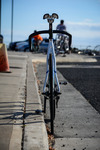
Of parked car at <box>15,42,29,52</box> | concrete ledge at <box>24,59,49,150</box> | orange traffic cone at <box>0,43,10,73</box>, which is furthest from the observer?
parked car at <box>15,42,29,52</box>

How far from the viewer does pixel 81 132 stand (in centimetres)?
530

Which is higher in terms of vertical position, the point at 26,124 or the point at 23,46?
the point at 23,46

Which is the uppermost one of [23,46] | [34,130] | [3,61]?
[23,46]

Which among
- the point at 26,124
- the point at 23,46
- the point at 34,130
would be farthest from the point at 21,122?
the point at 23,46

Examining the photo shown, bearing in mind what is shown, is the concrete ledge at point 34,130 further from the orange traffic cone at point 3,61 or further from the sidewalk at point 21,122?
the orange traffic cone at point 3,61

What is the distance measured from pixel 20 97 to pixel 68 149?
3184mm

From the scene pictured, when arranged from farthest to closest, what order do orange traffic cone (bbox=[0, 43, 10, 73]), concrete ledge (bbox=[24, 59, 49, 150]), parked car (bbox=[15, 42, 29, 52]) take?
parked car (bbox=[15, 42, 29, 52])
orange traffic cone (bbox=[0, 43, 10, 73])
concrete ledge (bbox=[24, 59, 49, 150])

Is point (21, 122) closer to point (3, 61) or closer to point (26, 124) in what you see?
point (26, 124)

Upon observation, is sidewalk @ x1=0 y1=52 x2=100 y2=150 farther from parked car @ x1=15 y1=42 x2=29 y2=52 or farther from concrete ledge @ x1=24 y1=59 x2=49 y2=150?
parked car @ x1=15 y1=42 x2=29 y2=52

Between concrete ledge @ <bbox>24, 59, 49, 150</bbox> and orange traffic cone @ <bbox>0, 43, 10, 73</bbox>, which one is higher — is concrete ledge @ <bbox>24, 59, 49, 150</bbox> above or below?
below

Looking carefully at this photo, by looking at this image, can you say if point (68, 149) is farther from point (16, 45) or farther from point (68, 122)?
point (16, 45)

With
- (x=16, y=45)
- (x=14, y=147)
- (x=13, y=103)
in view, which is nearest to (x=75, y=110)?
(x=13, y=103)

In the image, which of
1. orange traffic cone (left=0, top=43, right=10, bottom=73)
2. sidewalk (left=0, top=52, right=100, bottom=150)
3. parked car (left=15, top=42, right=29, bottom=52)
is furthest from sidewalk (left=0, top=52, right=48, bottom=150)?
parked car (left=15, top=42, right=29, bottom=52)

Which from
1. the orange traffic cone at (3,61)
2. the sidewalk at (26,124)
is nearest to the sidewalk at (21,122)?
the sidewalk at (26,124)
